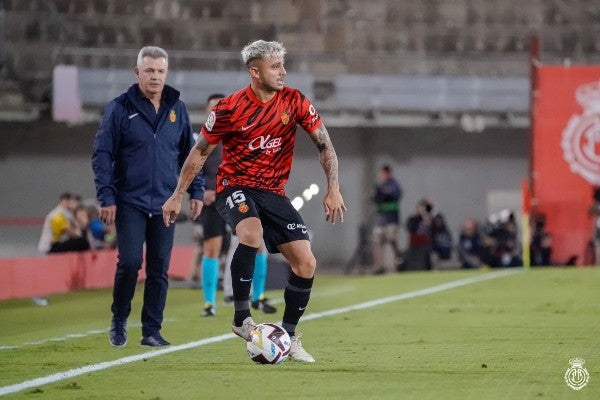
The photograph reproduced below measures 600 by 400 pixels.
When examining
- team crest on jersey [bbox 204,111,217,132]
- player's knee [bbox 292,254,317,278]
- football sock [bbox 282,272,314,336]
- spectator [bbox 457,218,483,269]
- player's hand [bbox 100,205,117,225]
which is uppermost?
team crest on jersey [bbox 204,111,217,132]

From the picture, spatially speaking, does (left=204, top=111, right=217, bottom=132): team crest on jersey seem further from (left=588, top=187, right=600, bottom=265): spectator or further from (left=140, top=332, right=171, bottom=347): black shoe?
(left=588, top=187, right=600, bottom=265): spectator

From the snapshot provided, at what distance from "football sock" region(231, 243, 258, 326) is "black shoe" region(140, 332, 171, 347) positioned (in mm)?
1340

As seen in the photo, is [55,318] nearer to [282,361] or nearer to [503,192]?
[282,361]

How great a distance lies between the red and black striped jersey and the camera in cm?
873

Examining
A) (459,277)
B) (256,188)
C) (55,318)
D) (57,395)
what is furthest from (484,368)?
(459,277)

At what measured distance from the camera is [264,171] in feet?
28.9

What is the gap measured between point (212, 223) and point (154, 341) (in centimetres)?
370

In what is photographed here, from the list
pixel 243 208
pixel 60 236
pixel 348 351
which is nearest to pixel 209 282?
pixel 348 351

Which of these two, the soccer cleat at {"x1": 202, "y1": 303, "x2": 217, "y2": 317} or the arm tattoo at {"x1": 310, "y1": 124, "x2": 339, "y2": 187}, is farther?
the soccer cleat at {"x1": 202, "y1": 303, "x2": 217, "y2": 317}
